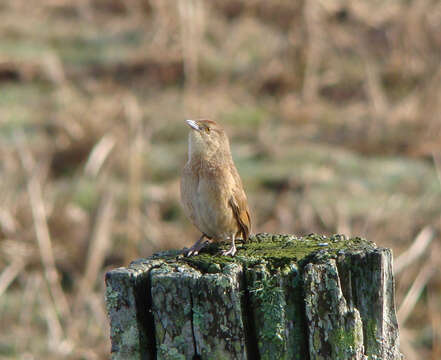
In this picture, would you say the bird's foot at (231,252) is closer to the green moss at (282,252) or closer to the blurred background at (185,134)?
the green moss at (282,252)

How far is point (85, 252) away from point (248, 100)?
17.8 feet

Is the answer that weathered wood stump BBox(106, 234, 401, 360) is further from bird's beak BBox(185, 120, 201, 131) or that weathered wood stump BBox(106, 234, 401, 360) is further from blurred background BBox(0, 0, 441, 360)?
blurred background BBox(0, 0, 441, 360)

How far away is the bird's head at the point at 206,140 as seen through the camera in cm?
466

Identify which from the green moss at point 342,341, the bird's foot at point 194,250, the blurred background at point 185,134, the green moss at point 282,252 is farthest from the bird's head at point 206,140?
the blurred background at point 185,134

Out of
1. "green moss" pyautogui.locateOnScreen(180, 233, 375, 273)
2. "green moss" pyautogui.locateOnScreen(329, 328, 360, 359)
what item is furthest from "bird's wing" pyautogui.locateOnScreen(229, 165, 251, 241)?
"green moss" pyautogui.locateOnScreen(329, 328, 360, 359)

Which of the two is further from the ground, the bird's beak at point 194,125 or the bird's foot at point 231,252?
the bird's beak at point 194,125

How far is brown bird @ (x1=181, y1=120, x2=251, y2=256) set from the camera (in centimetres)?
450

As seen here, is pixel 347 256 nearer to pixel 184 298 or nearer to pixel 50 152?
pixel 184 298

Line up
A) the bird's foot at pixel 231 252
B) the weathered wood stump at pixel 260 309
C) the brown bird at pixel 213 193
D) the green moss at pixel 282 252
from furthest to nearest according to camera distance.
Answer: the brown bird at pixel 213 193, the bird's foot at pixel 231 252, the green moss at pixel 282 252, the weathered wood stump at pixel 260 309

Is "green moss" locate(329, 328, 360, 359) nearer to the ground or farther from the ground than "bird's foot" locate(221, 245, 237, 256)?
nearer to the ground

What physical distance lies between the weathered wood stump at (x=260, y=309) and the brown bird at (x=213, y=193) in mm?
1367

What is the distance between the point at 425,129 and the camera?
12312 mm

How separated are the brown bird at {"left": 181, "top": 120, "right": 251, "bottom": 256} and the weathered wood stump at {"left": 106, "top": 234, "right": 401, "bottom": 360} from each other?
4.49ft

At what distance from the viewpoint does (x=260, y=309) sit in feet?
9.80
